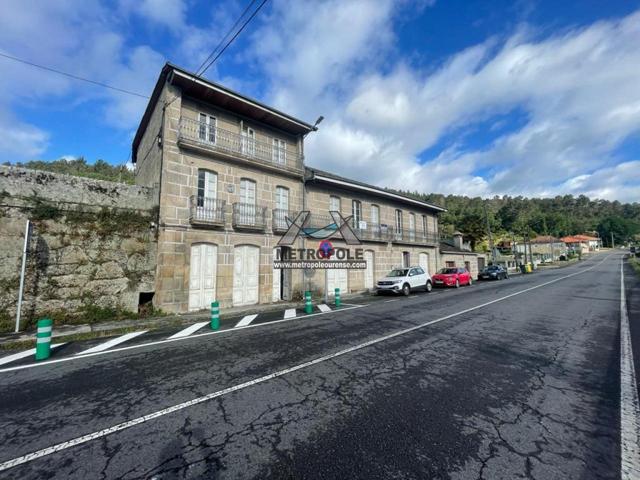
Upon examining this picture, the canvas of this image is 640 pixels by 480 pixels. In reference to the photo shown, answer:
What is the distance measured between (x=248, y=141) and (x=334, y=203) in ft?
20.9

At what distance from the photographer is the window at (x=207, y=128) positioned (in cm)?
1223

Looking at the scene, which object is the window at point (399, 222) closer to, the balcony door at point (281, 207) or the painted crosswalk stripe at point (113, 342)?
the balcony door at point (281, 207)

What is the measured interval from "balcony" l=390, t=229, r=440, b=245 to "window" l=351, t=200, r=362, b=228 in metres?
3.20

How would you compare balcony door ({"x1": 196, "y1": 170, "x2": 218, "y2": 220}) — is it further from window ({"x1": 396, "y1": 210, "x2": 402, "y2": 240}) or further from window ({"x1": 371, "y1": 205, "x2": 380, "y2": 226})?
window ({"x1": 396, "y1": 210, "x2": 402, "y2": 240})

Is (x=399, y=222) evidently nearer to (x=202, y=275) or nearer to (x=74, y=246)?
(x=202, y=275)

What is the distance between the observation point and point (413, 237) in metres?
21.8

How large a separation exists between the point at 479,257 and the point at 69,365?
A: 35038 millimetres

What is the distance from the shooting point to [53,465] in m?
2.38

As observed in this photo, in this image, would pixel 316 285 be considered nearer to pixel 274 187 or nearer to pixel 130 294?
pixel 274 187

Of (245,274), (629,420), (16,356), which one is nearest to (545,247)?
(245,274)

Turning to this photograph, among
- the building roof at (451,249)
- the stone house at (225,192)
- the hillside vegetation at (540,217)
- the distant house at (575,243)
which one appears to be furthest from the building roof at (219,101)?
the distant house at (575,243)

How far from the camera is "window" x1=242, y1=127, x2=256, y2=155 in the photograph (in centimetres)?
1337

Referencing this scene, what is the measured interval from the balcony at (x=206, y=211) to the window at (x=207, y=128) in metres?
2.97

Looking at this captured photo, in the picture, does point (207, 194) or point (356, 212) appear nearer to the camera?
point (207, 194)
